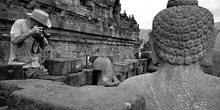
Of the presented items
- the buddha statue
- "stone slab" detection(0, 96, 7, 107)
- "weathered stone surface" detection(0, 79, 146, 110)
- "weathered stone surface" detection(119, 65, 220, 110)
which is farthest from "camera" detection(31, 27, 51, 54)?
"weathered stone surface" detection(119, 65, 220, 110)

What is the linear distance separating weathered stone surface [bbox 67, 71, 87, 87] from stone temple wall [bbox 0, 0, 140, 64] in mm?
2016

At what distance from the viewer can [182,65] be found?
171 cm

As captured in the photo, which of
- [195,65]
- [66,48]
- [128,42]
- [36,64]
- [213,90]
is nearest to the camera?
[213,90]

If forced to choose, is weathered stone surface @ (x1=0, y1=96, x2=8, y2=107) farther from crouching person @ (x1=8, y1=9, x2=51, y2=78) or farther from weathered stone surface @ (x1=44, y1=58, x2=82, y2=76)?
weathered stone surface @ (x1=44, y1=58, x2=82, y2=76)

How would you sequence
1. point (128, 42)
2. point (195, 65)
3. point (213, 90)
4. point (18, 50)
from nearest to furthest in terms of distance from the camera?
point (213, 90) < point (195, 65) < point (18, 50) < point (128, 42)

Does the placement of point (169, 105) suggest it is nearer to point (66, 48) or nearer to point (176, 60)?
point (176, 60)

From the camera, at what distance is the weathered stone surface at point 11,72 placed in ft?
8.65

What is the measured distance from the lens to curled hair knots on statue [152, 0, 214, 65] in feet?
5.50

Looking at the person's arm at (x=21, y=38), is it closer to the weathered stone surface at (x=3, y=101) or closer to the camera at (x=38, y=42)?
the camera at (x=38, y=42)

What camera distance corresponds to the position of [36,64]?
3240mm

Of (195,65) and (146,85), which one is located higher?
(195,65)

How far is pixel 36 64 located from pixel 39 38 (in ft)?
1.59

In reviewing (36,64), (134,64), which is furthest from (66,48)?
(36,64)

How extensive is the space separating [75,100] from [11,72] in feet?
5.69
